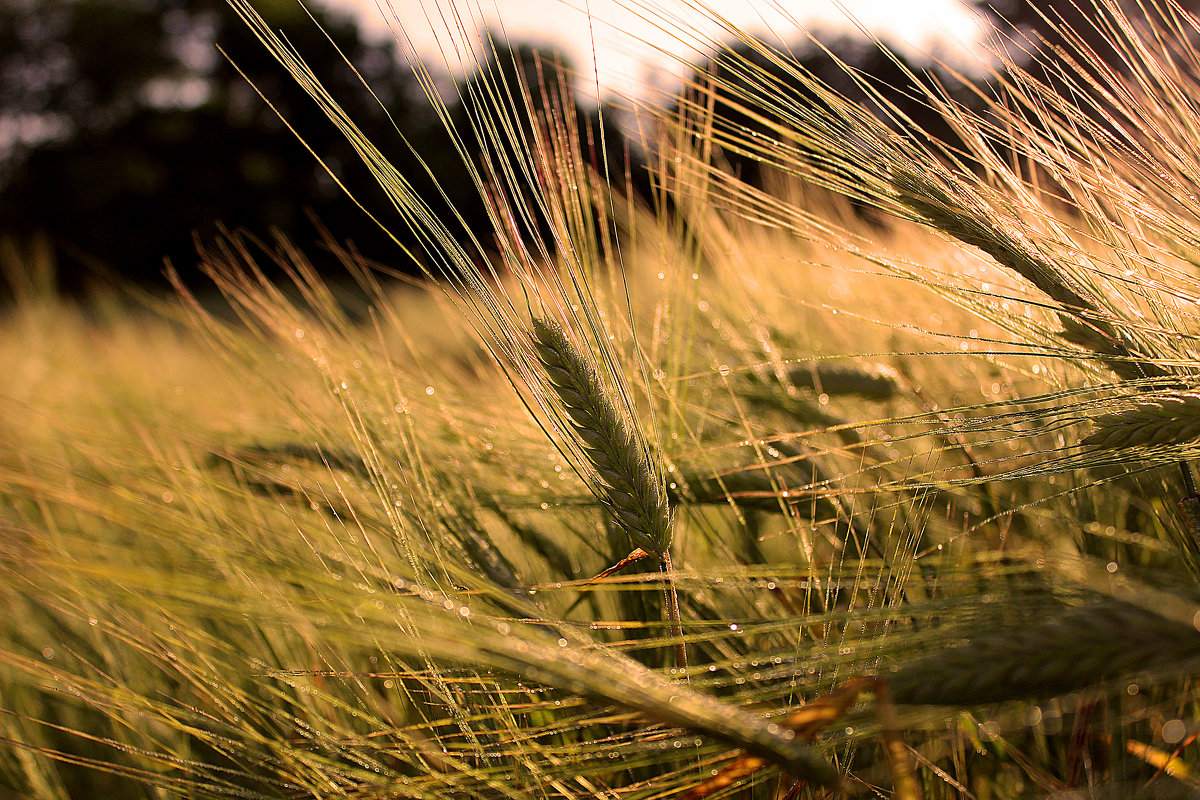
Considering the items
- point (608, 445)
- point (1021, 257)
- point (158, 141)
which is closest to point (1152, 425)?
point (1021, 257)

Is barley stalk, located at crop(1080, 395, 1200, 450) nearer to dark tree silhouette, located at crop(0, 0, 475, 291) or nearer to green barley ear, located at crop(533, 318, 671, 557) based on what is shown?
green barley ear, located at crop(533, 318, 671, 557)

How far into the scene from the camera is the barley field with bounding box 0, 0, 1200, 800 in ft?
0.88

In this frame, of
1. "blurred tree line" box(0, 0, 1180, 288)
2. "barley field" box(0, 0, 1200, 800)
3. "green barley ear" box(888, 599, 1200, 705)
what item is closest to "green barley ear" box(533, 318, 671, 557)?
"barley field" box(0, 0, 1200, 800)

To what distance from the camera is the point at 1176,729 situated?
10.0 inches

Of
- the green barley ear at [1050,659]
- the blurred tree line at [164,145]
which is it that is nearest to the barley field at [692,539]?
the green barley ear at [1050,659]

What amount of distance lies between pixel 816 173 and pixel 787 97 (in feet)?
0.16

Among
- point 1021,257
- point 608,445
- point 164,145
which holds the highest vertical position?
point 164,145

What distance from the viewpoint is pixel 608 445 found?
0.38 metres

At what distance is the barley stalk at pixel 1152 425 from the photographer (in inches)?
12.6

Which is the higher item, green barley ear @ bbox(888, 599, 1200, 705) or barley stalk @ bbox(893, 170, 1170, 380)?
barley stalk @ bbox(893, 170, 1170, 380)

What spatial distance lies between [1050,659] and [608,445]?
218 mm

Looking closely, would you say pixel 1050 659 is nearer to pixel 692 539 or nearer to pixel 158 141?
pixel 692 539

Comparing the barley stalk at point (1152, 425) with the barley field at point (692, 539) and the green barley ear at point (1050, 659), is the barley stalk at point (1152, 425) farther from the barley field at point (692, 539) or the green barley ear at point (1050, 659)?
the green barley ear at point (1050, 659)

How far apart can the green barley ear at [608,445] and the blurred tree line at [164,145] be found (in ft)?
16.8
